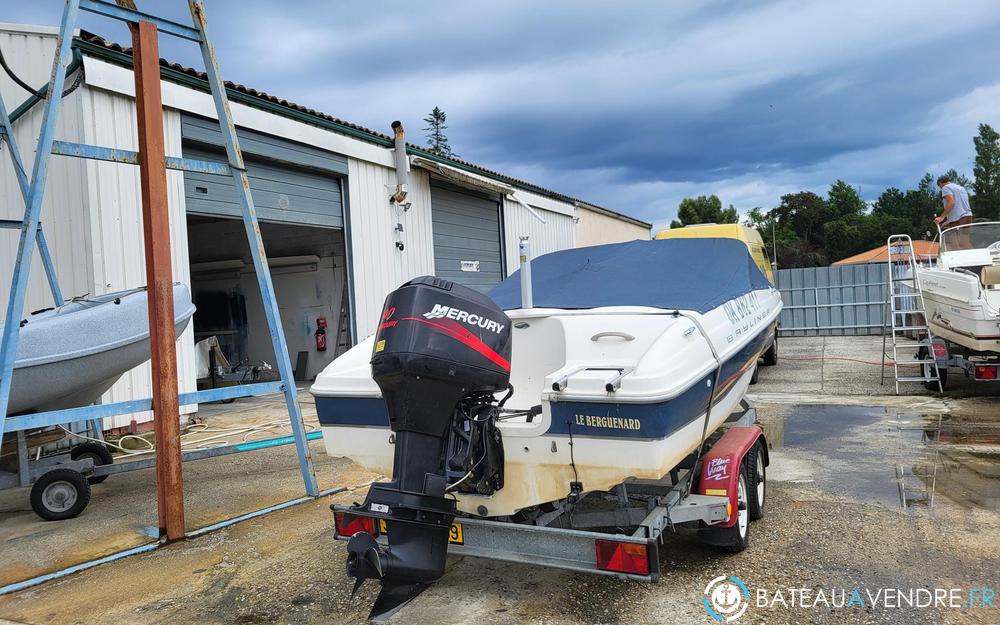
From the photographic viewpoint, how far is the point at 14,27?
8.66 metres

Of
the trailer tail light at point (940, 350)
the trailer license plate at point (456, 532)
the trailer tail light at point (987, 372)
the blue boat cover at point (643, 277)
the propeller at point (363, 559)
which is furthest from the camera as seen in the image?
the trailer tail light at point (940, 350)

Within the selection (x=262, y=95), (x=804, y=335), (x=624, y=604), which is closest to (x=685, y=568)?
(x=624, y=604)

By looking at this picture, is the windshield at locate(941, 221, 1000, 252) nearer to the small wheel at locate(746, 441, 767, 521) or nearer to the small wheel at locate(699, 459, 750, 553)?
the small wheel at locate(746, 441, 767, 521)

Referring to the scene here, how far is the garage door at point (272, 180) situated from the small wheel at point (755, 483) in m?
6.64

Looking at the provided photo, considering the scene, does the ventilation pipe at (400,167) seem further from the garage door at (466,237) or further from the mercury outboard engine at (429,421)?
the mercury outboard engine at (429,421)

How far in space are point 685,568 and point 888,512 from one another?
169 centimetres

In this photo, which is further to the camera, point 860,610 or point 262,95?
point 262,95

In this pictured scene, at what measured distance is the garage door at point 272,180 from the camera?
8930mm

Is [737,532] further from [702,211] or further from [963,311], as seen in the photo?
[702,211]

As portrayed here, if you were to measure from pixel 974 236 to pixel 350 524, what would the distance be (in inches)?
376

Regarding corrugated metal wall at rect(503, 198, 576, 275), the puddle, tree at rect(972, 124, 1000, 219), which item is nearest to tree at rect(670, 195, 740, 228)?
tree at rect(972, 124, 1000, 219)

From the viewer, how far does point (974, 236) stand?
932 cm

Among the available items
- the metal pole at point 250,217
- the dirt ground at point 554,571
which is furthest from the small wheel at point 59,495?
the metal pole at point 250,217

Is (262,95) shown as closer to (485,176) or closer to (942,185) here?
(485,176)
